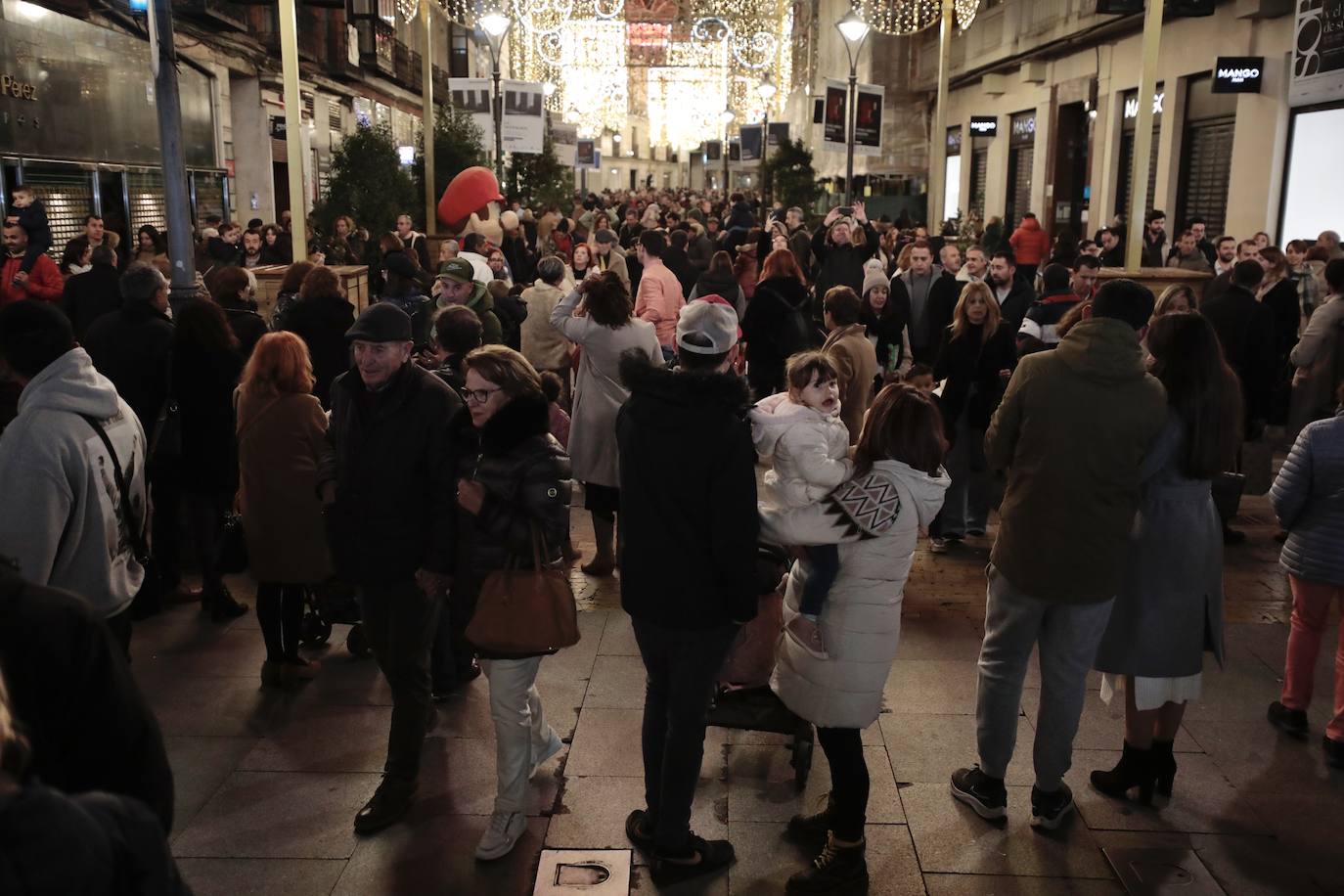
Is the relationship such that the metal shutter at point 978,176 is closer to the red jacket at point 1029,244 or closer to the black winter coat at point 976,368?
the red jacket at point 1029,244

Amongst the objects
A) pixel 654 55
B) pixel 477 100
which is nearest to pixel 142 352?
pixel 477 100

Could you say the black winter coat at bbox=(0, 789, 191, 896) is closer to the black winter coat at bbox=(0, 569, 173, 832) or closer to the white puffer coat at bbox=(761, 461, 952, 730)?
the black winter coat at bbox=(0, 569, 173, 832)

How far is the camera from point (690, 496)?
146 inches

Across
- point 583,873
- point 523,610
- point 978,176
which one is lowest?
point 583,873

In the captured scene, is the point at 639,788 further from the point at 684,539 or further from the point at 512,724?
the point at 684,539

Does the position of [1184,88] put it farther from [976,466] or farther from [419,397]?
[419,397]

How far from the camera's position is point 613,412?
280 inches

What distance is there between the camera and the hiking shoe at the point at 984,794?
448 centimetres

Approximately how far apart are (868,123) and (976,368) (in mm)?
14035

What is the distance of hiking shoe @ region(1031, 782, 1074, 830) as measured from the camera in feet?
14.4

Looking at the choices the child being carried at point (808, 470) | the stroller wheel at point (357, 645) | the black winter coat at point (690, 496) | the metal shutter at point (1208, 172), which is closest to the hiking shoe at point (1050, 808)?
the child being carried at point (808, 470)

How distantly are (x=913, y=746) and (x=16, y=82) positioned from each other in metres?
14.2

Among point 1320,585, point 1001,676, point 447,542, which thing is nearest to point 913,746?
point 1001,676

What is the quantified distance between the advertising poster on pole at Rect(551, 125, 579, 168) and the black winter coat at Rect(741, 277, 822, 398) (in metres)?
18.3
